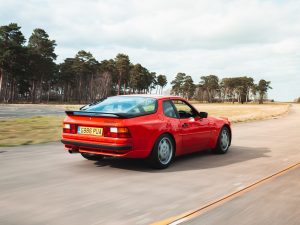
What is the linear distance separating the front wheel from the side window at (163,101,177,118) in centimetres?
48

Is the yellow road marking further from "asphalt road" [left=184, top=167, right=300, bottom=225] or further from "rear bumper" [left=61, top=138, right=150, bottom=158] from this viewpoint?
"rear bumper" [left=61, top=138, right=150, bottom=158]

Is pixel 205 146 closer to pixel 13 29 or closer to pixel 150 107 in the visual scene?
pixel 150 107

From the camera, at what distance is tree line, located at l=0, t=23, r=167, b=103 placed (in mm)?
70062

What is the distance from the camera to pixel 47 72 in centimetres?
8450

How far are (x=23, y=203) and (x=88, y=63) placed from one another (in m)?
102

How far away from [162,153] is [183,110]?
56.3 inches

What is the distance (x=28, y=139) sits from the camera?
38.9ft

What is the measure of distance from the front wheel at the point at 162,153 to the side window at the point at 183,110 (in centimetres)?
86

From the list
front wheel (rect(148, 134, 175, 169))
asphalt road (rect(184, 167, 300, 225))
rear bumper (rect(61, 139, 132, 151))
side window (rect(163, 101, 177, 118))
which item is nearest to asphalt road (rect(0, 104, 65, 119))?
rear bumper (rect(61, 139, 132, 151))

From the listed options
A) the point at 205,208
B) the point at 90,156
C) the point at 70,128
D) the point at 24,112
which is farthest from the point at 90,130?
the point at 24,112

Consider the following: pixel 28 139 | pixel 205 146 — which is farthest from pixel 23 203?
pixel 28 139

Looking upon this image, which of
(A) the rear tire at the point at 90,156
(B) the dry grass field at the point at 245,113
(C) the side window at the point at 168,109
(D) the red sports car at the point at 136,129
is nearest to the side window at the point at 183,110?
(D) the red sports car at the point at 136,129

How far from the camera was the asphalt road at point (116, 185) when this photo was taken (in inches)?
175

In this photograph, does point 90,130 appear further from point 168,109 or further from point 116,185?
point 168,109
